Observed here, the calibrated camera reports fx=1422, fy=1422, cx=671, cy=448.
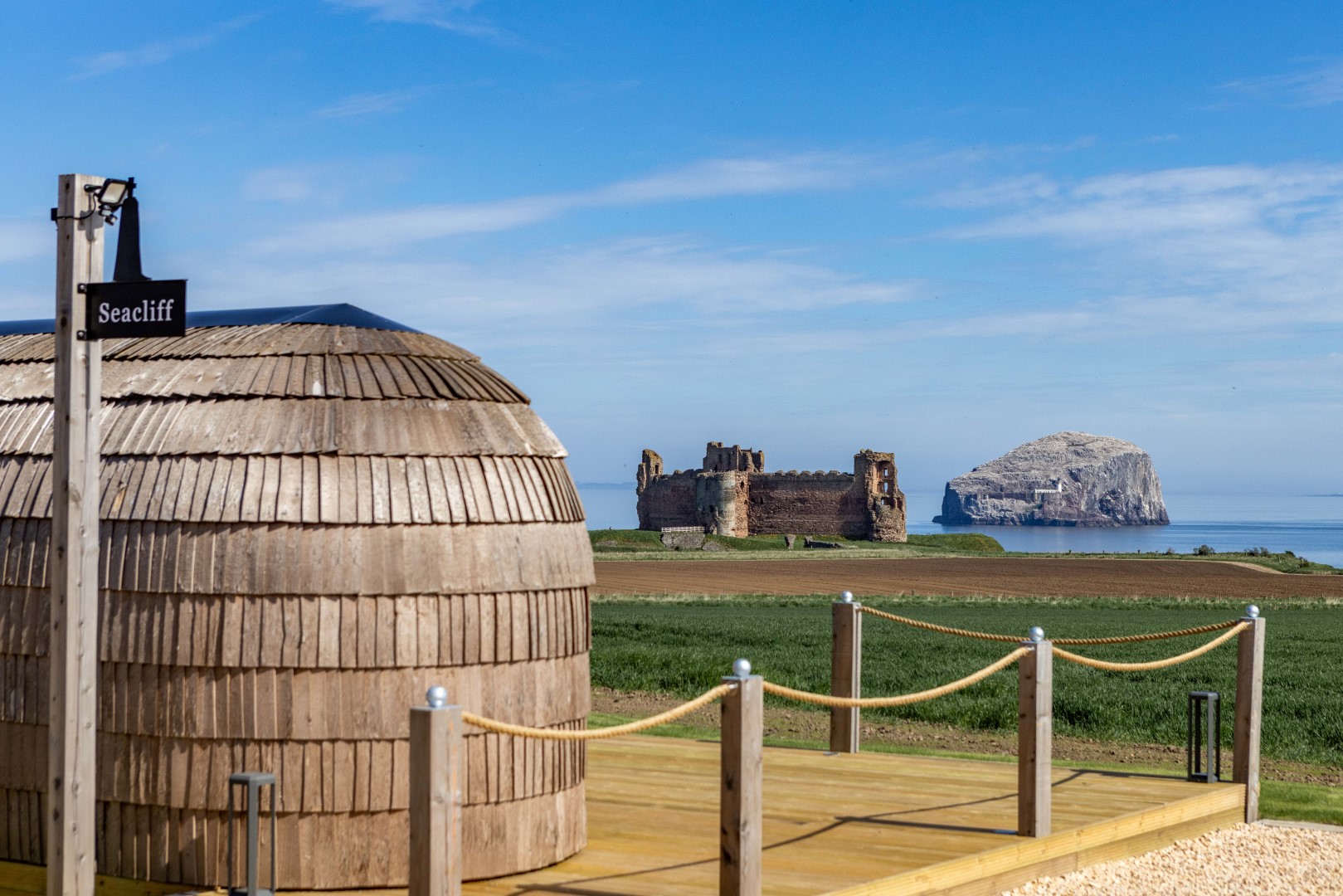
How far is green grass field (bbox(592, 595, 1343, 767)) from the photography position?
1788 centimetres

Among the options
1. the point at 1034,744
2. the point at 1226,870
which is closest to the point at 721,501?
the point at 1226,870

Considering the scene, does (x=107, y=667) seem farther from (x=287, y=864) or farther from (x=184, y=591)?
(x=287, y=864)

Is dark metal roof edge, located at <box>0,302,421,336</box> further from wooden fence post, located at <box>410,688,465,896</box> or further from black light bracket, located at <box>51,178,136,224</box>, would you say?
wooden fence post, located at <box>410,688,465,896</box>

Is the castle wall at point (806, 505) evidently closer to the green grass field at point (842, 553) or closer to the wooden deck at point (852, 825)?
the green grass field at point (842, 553)

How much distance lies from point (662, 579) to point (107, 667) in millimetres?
44658

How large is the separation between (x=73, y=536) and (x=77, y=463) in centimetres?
34

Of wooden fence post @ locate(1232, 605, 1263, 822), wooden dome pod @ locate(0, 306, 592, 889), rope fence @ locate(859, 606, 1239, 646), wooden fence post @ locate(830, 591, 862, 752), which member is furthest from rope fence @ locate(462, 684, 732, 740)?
wooden fence post @ locate(1232, 605, 1263, 822)

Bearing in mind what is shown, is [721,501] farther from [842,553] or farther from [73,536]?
[73,536]

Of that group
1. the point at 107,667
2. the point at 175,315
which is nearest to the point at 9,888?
the point at 107,667

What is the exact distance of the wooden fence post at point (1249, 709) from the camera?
36.7 ft

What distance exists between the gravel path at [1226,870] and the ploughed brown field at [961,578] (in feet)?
112

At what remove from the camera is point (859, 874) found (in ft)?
25.8

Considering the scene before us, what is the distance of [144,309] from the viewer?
21.6ft

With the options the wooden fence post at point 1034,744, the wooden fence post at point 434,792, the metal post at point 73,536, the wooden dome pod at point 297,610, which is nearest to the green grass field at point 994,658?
the wooden fence post at point 1034,744
